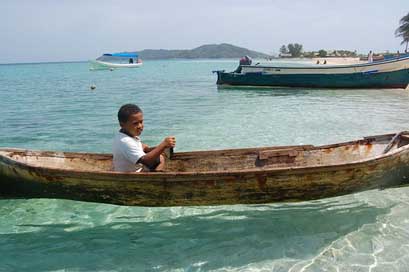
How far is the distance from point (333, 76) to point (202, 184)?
23664 mm

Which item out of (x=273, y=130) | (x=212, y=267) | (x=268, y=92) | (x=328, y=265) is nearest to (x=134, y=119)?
(x=212, y=267)

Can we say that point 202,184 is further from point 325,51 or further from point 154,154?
point 325,51

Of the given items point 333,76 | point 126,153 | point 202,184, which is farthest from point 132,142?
point 333,76

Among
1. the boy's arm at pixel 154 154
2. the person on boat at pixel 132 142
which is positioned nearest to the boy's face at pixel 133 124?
the person on boat at pixel 132 142

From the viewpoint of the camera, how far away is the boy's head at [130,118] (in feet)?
16.5

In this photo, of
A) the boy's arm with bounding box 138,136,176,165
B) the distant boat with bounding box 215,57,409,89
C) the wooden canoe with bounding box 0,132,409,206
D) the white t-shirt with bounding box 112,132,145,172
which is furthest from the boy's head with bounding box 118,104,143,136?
the distant boat with bounding box 215,57,409,89

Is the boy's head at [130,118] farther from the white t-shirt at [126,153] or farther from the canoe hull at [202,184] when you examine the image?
the canoe hull at [202,184]

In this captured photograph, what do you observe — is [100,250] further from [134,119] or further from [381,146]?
[381,146]

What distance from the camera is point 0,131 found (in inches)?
558

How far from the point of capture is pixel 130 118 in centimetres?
504

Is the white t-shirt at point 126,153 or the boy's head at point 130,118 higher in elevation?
the boy's head at point 130,118

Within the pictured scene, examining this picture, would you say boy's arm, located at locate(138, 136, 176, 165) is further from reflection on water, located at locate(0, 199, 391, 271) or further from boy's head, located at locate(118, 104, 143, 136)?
reflection on water, located at locate(0, 199, 391, 271)

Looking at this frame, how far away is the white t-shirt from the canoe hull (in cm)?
30

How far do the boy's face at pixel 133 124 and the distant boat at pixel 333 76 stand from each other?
23372 millimetres
